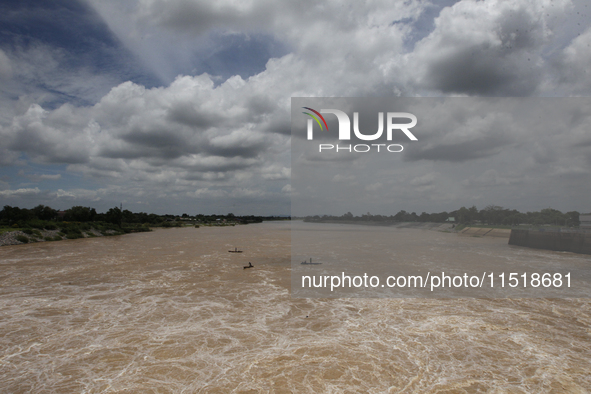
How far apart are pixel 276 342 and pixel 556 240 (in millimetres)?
45010

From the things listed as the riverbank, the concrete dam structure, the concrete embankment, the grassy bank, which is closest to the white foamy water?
the riverbank

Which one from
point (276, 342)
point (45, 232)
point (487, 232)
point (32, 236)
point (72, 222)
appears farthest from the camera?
point (487, 232)

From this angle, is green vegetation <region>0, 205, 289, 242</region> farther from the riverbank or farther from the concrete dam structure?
the concrete dam structure

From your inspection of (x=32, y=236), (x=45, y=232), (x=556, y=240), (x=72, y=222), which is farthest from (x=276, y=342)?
(x=72, y=222)

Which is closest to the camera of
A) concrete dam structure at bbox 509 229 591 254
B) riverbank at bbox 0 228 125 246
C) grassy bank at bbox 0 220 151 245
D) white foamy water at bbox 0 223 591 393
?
white foamy water at bbox 0 223 591 393

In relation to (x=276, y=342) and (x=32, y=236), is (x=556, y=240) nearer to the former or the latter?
(x=276, y=342)

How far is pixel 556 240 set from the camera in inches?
1538

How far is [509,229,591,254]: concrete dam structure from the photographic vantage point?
35.3 metres

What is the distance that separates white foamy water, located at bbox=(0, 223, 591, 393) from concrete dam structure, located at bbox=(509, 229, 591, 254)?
29.0 m

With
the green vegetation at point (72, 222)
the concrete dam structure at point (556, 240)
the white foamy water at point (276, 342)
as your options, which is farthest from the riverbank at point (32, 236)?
the concrete dam structure at point (556, 240)

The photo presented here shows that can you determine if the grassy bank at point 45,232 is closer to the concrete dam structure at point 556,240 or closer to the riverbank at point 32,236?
the riverbank at point 32,236

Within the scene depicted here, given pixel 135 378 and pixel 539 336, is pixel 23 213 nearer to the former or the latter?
pixel 135 378

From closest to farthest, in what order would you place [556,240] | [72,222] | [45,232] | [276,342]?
[276,342], [556,240], [45,232], [72,222]

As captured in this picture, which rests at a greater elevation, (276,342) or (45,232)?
(45,232)
